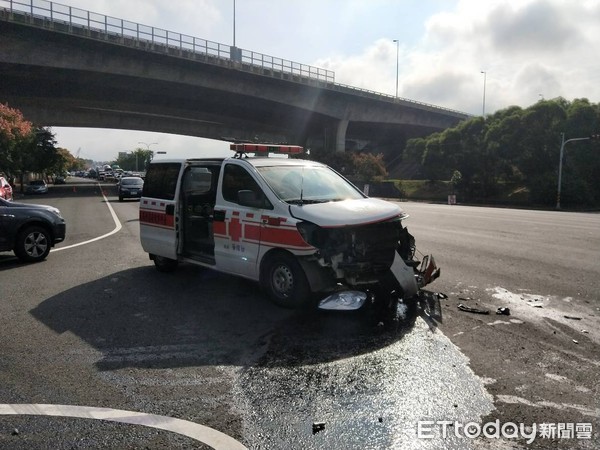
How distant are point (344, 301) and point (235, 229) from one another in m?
1.92

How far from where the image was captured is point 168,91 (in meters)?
45.9

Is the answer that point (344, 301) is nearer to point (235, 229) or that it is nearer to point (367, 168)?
point (235, 229)

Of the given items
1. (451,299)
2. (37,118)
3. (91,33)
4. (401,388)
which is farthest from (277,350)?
(37,118)

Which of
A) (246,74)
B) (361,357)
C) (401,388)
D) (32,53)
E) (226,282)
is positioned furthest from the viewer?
(246,74)

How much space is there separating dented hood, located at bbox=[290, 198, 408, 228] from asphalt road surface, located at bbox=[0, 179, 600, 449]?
1.17 metres

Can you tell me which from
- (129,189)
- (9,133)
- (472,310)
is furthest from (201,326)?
(9,133)

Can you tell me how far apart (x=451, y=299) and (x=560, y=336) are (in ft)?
5.58

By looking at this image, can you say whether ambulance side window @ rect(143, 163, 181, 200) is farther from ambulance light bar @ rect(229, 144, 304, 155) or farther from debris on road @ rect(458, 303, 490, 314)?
debris on road @ rect(458, 303, 490, 314)

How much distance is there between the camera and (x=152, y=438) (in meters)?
3.29

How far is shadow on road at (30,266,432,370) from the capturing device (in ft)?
15.9

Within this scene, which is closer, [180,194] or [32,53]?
[180,194]

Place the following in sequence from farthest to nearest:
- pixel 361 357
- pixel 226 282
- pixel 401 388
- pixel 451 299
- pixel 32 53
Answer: pixel 32 53, pixel 226 282, pixel 451 299, pixel 361 357, pixel 401 388

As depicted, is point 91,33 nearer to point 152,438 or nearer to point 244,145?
point 244,145

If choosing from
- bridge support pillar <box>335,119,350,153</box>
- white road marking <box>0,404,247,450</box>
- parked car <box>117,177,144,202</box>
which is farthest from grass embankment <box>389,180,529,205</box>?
white road marking <box>0,404,247,450</box>
